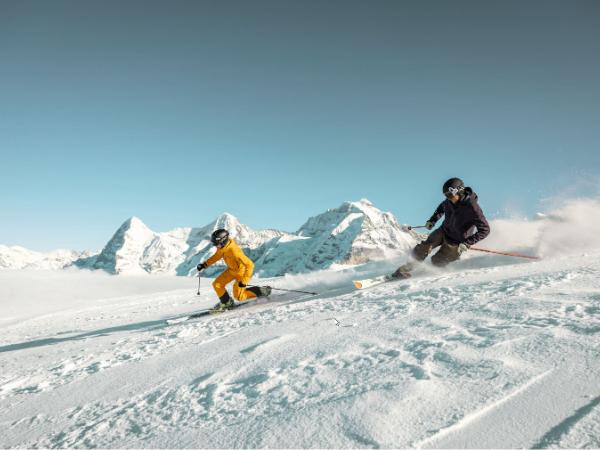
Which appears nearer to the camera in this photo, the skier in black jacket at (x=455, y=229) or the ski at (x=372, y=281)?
the ski at (x=372, y=281)

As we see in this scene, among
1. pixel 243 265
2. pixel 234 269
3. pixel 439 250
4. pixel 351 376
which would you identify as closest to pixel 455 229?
pixel 439 250

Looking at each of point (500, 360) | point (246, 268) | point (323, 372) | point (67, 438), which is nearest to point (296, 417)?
point (323, 372)

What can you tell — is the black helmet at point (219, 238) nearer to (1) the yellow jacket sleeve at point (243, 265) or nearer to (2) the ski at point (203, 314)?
(1) the yellow jacket sleeve at point (243, 265)

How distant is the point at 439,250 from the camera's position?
9.64m

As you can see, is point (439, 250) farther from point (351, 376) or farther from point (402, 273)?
point (351, 376)

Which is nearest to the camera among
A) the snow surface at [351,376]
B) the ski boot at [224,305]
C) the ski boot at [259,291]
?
the snow surface at [351,376]

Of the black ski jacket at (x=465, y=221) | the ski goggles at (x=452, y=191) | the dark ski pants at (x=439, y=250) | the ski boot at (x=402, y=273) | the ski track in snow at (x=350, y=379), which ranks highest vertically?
the ski goggles at (x=452, y=191)

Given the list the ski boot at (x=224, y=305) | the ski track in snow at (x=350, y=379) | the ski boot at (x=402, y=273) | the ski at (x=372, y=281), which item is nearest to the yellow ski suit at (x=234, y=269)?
the ski boot at (x=224, y=305)

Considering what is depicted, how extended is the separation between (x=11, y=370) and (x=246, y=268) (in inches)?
194

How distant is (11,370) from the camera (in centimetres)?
560

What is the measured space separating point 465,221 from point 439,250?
101 cm

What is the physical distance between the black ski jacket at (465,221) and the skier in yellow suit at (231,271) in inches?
198

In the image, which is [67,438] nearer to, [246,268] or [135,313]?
[246,268]

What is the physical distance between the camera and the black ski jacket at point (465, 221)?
350 inches
